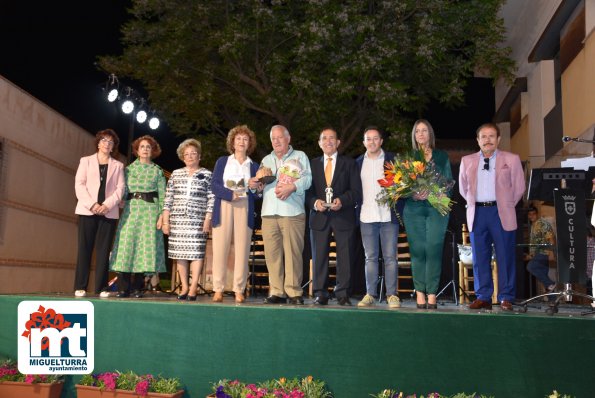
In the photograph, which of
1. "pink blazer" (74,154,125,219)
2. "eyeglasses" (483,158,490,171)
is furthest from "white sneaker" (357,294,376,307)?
"pink blazer" (74,154,125,219)

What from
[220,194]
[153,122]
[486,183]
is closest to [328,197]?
[220,194]

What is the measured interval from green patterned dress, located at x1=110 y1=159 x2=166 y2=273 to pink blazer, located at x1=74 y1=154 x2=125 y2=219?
0.27 feet

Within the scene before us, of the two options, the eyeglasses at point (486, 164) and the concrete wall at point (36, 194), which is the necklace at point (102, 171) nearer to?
the concrete wall at point (36, 194)

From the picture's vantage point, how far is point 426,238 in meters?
4.10

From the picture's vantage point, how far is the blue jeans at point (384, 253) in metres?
4.23

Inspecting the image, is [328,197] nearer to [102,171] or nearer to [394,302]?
[394,302]

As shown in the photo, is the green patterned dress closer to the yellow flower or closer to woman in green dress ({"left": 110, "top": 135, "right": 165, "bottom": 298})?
woman in green dress ({"left": 110, "top": 135, "right": 165, "bottom": 298})

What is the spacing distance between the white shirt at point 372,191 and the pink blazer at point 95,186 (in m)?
2.04

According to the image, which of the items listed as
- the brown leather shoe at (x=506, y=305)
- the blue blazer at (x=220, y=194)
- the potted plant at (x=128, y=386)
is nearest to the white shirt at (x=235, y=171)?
the blue blazer at (x=220, y=194)

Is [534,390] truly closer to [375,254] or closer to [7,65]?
[375,254]

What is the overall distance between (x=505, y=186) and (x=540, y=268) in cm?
394

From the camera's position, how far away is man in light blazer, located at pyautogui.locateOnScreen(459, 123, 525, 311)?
4.03 meters

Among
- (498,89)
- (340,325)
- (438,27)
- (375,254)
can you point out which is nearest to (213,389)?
(340,325)

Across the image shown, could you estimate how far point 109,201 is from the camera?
15.6 feet
